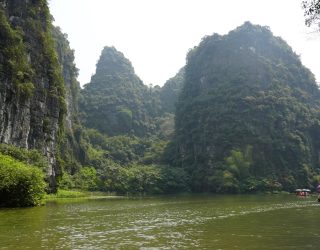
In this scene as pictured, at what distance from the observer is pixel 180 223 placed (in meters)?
25.4

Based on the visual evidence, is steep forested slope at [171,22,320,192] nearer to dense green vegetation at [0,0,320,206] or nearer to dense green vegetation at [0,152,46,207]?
dense green vegetation at [0,0,320,206]

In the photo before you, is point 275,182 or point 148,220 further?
point 275,182

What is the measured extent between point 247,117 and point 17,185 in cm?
8312

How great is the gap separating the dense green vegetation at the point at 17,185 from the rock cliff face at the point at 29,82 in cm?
1477

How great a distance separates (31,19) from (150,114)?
106064mm

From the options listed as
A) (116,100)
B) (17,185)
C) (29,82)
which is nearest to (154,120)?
(116,100)

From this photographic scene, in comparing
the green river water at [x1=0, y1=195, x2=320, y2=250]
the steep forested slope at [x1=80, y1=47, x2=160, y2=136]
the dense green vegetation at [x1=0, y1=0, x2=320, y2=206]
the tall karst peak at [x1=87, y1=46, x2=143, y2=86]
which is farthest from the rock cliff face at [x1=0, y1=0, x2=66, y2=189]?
the tall karst peak at [x1=87, y1=46, x2=143, y2=86]

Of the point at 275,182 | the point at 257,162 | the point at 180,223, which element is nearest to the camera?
the point at 180,223

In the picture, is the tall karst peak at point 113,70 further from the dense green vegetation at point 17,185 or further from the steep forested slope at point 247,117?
the dense green vegetation at point 17,185

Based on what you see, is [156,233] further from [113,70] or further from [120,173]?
→ [113,70]

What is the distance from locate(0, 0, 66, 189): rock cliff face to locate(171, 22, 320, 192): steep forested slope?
43676mm

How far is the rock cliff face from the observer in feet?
171

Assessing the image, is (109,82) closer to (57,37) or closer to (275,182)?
(57,37)

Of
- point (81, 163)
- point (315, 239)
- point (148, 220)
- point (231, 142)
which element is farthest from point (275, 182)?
point (315, 239)
